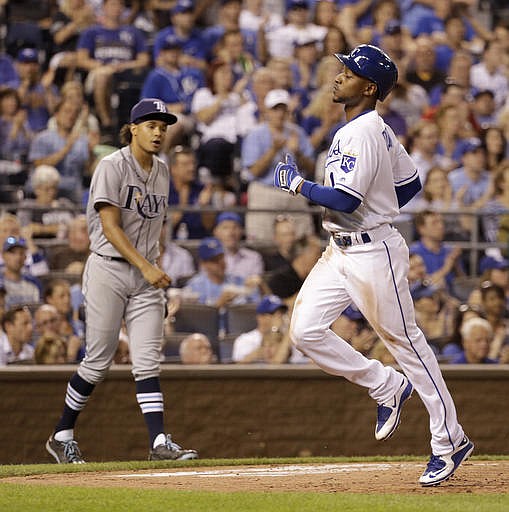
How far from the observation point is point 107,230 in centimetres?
652

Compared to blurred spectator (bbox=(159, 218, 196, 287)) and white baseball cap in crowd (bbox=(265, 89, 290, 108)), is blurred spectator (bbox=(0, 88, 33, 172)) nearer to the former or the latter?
blurred spectator (bbox=(159, 218, 196, 287))

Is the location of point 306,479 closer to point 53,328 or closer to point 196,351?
point 196,351

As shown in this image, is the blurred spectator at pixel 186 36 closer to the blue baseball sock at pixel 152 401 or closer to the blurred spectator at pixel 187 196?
the blurred spectator at pixel 187 196

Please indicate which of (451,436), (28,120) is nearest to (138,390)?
(451,436)

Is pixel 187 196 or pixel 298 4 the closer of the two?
pixel 187 196

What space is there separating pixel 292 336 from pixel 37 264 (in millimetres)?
4129

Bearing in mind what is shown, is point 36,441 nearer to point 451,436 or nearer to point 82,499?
point 82,499

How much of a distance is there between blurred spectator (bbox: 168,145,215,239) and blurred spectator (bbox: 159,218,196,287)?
0.35 m

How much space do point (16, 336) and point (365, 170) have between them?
3.96m

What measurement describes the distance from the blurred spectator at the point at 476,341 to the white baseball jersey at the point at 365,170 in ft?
10.7

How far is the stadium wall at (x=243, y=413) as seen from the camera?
25.0 ft

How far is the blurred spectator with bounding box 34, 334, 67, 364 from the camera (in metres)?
8.27

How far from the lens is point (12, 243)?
29.3ft

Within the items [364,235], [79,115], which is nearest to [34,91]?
[79,115]
